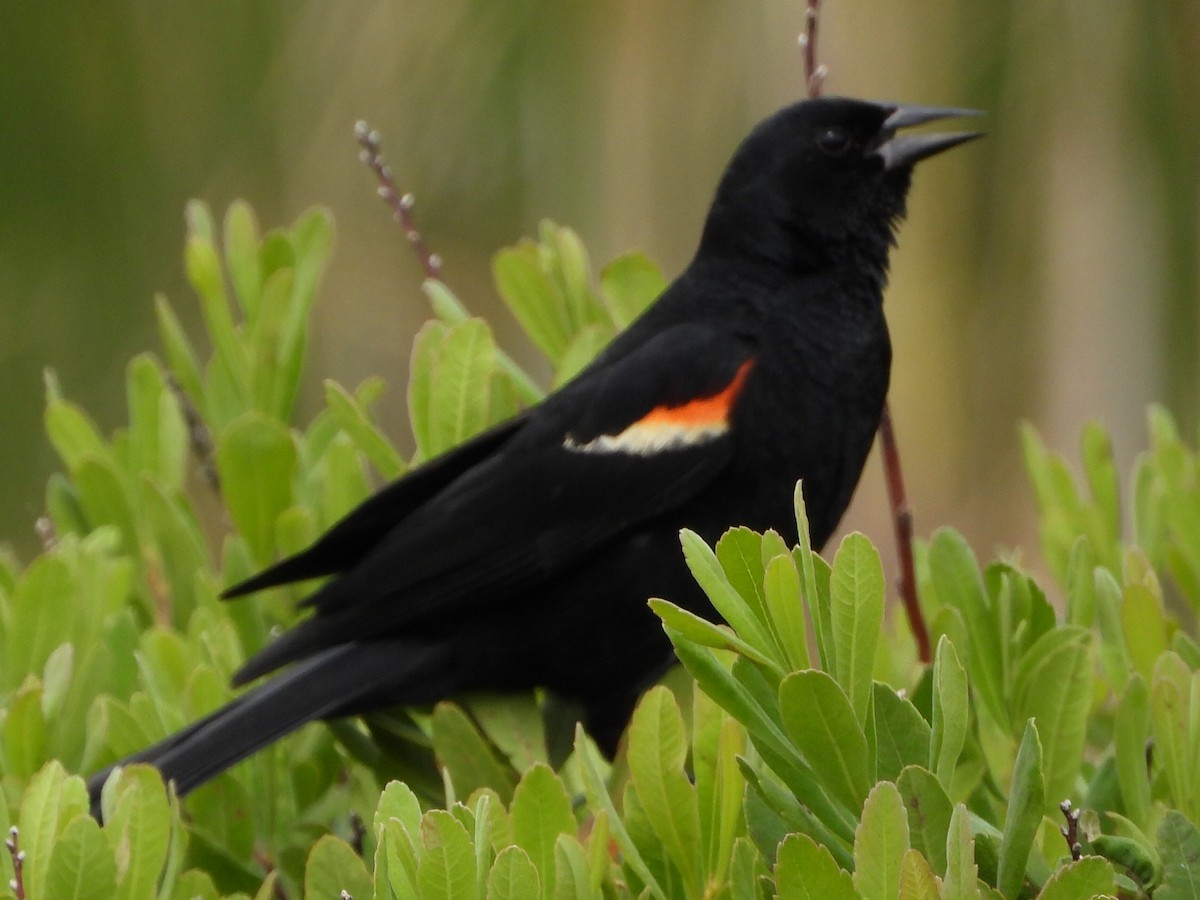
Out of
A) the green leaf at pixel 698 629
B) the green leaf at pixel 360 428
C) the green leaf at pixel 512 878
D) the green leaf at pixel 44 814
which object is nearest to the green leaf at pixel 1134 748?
the green leaf at pixel 698 629

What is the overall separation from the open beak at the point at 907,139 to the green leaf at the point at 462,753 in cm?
136

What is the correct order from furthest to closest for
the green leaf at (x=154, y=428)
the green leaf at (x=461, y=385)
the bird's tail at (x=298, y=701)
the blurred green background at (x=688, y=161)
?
the blurred green background at (x=688, y=161)
the green leaf at (x=154, y=428)
the green leaf at (x=461, y=385)
the bird's tail at (x=298, y=701)

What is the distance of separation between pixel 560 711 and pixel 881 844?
1303 millimetres

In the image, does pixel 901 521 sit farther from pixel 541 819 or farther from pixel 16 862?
pixel 16 862

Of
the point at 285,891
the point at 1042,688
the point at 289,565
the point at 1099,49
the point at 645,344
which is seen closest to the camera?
the point at 1042,688

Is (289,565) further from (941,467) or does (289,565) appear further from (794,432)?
(941,467)

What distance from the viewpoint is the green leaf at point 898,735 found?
3.43 ft

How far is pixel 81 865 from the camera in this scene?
1.10m

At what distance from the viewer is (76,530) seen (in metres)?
2.08

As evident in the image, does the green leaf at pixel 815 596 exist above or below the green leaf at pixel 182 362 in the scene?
below

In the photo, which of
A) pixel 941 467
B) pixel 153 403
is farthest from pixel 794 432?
pixel 941 467

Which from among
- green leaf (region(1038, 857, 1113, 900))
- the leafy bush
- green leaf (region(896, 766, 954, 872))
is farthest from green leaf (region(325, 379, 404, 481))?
green leaf (region(1038, 857, 1113, 900))

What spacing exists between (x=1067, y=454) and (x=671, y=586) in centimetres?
225

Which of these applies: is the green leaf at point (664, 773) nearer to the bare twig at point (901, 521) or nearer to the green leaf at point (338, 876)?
the green leaf at point (338, 876)
